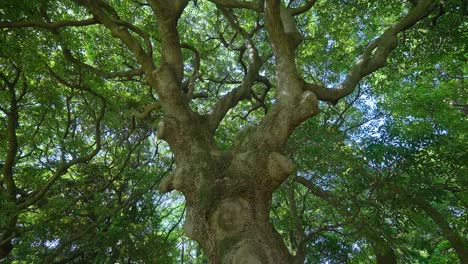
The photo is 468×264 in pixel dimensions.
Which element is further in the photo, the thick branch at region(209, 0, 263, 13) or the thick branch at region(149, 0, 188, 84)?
the thick branch at region(209, 0, 263, 13)

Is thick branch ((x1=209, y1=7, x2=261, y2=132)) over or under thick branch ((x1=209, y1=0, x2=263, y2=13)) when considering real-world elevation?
under

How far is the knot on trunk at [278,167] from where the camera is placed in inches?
131

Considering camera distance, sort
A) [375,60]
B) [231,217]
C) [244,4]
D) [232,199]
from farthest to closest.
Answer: [244,4] < [375,60] < [232,199] < [231,217]

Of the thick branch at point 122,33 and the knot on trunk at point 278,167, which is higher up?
the thick branch at point 122,33

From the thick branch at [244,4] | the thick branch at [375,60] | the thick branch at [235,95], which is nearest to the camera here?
the thick branch at [375,60]

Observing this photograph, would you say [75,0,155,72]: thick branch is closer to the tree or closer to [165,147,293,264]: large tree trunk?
the tree

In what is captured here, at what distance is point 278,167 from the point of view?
11.0ft

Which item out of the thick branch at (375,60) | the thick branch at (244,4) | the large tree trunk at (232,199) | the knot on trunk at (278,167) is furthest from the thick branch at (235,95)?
the thick branch at (375,60)

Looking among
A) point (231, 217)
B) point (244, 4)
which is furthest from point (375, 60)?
point (231, 217)

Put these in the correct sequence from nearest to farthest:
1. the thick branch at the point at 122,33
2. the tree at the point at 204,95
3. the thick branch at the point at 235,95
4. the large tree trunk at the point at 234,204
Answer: the large tree trunk at the point at 234,204 < the tree at the point at 204,95 < the thick branch at the point at 122,33 < the thick branch at the point at 235,95

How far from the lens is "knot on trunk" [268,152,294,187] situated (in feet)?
10.9

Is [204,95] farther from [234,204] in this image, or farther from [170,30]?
[234,204]

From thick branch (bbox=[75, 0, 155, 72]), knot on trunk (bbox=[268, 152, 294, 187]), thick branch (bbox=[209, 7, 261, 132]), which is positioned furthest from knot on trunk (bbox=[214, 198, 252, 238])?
thick branch (bbox=[75, 0, 155, 72])

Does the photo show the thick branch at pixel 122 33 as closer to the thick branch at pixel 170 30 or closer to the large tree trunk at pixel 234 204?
the thick branch at pixel 170 30
